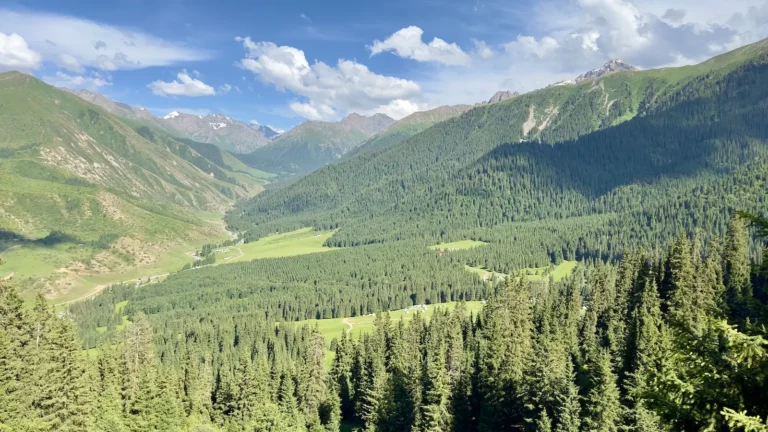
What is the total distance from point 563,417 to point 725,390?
42779 millimetres

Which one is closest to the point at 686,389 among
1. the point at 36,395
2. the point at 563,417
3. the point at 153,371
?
the point at 563,417

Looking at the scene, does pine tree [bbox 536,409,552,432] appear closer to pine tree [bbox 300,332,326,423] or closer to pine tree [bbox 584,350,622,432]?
pine tree [bbox 584,350,622,432]

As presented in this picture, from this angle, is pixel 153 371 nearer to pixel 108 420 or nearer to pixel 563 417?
pixel 108 420

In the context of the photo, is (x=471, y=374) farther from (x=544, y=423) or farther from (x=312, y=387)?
(x=312, y=387)

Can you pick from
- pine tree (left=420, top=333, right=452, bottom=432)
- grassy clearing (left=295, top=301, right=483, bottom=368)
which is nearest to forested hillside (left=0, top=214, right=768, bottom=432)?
pine tree (left=420, top=333, right=452, bottom=432)

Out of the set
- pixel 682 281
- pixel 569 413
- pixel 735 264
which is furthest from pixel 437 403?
pixel 735 264

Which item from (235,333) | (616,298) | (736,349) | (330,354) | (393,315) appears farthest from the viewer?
(393,315)

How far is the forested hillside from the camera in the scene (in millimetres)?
15859

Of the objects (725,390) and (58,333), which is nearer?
(725,390)

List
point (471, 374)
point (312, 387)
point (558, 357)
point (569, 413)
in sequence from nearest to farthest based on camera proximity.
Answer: point (569, 413) → point (558, 357) → point (471, 374) → point (312, 387)

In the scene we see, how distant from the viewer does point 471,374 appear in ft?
263

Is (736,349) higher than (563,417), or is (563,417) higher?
(736,349)

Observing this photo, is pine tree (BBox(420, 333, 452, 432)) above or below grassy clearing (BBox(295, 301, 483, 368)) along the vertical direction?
above

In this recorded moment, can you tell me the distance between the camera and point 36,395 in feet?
167
